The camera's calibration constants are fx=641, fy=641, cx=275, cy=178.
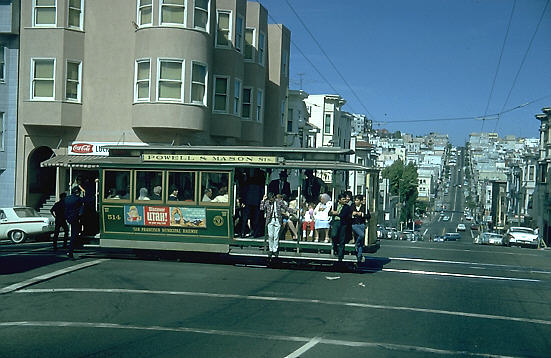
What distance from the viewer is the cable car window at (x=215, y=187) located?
17.6 meters

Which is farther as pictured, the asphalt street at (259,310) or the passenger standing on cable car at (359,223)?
the passenger standing on cable car at (359,223)

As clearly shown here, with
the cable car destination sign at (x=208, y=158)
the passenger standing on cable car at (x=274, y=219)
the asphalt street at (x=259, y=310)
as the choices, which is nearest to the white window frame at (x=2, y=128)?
the asphalt street at (x=259, y=310)

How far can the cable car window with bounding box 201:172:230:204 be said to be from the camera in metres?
17.6

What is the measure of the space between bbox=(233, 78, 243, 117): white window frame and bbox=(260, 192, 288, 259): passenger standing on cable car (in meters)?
14.5

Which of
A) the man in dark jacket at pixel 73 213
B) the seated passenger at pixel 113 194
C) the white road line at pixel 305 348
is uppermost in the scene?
the seated passenger at pixel 113 194

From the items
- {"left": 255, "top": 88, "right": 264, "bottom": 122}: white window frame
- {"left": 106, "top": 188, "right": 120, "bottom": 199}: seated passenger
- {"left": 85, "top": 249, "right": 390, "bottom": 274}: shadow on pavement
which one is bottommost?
{"left": 85, "top": 249, "right": 390, "bottom": 274}: shadow on pavement

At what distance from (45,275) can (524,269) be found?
46.2ft

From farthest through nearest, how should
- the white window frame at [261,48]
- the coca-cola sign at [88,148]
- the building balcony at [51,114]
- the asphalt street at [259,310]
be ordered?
the white window frame at [261,48], the coca-cola sign at [88,148], the building balcony at [51,114], the asphalt street at [259,310]

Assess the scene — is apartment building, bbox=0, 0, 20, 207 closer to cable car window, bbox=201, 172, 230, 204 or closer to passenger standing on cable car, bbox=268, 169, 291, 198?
cable car window, bbox=201, 172, 230, 204

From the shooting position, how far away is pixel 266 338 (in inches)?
364

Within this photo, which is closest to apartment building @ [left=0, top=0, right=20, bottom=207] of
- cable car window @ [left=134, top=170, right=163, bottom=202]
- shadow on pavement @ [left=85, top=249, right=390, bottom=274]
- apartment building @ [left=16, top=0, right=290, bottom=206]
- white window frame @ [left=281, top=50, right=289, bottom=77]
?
apartment building @ [left=16, top=0, right=290, bottom=206]

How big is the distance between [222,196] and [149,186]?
2.16 metres

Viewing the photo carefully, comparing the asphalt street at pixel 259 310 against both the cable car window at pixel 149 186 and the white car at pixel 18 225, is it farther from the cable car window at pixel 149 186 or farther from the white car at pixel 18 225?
the white car at pixel 18 225

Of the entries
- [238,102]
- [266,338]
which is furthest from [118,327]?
[238,102]
